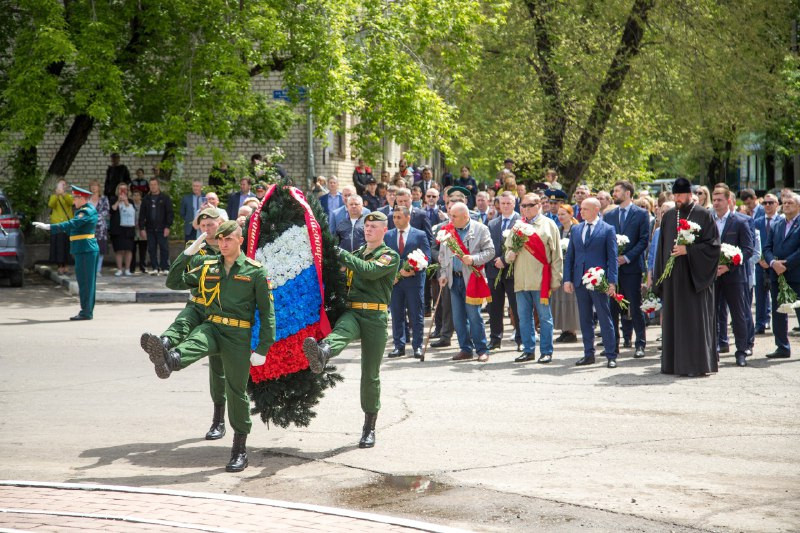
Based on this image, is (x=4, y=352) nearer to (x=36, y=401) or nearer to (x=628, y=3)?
(x=36, y=401)

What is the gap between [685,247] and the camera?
1267 cm

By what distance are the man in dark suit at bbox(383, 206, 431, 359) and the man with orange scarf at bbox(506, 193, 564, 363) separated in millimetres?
1191

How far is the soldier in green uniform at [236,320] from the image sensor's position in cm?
807

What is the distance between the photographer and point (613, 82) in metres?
27.1

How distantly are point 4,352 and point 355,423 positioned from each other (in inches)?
252

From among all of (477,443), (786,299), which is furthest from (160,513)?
(786,299)

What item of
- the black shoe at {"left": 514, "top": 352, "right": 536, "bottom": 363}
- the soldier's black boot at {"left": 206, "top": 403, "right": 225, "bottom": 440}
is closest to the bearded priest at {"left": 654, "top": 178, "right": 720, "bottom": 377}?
the black shoe at {"left": 514, "top": 352, "right": 536, "bottom": 363}

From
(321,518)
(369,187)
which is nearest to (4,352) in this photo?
(321,518)

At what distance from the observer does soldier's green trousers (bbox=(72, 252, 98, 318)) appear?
17641 mm

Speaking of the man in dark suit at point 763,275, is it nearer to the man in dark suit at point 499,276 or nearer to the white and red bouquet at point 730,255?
the white and red bouquet at point 730,255

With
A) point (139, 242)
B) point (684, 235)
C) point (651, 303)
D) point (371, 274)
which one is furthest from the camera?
point (139, 242)

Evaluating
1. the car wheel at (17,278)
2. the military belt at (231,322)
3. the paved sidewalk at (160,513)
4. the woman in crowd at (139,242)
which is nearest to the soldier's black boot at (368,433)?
the military belt at (231,322)

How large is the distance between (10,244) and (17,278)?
3.16ft

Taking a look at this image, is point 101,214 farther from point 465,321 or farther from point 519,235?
point 519,235
